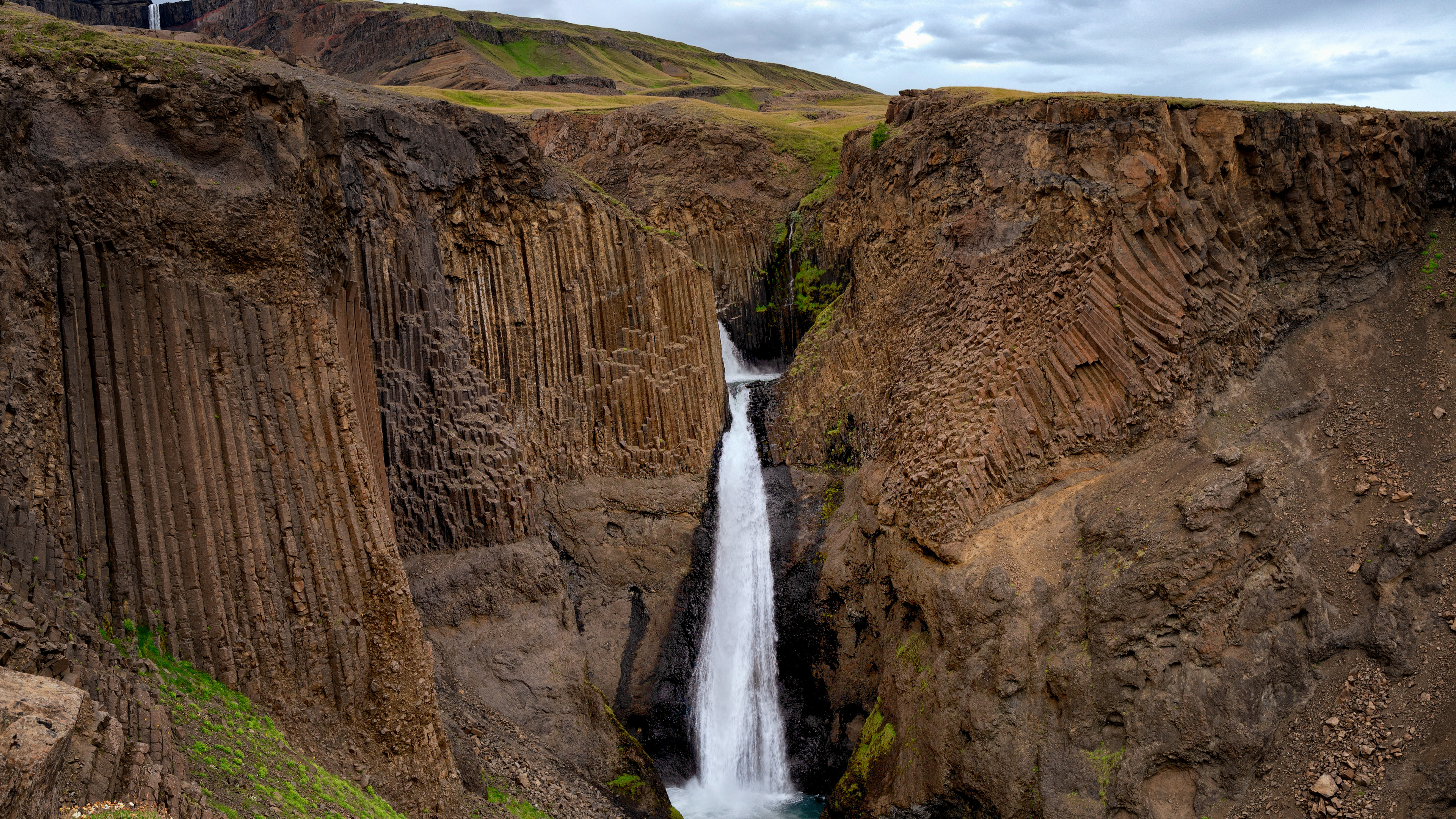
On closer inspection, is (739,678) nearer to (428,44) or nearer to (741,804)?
(741,804)

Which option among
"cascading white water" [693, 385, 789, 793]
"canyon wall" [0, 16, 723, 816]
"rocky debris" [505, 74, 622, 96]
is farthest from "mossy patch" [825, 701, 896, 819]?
"rocky debris" [505, 74, 622, 96]

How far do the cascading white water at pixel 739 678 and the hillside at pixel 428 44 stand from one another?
34788 mm

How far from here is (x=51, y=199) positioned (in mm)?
10648

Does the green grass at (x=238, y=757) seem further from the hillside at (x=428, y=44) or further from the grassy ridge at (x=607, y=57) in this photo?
the grassy ridge at (x=607, y=57)

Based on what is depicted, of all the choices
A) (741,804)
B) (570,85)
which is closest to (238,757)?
(741,804)

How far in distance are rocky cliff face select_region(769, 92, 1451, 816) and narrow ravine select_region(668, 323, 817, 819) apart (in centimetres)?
144

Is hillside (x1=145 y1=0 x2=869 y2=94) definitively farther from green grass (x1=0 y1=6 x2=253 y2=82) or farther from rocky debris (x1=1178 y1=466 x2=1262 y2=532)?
rocky debris (x1=1178 y1=466 x2=1262 y2=532)

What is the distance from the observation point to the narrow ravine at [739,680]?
65.6 ft

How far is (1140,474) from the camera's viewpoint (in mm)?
17125

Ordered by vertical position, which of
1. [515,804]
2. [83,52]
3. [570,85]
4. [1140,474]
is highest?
[570,85]

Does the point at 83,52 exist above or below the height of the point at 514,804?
above

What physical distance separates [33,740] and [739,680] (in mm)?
16002

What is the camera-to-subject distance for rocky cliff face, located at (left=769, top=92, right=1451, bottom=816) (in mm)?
15070

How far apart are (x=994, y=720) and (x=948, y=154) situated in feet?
40.2
